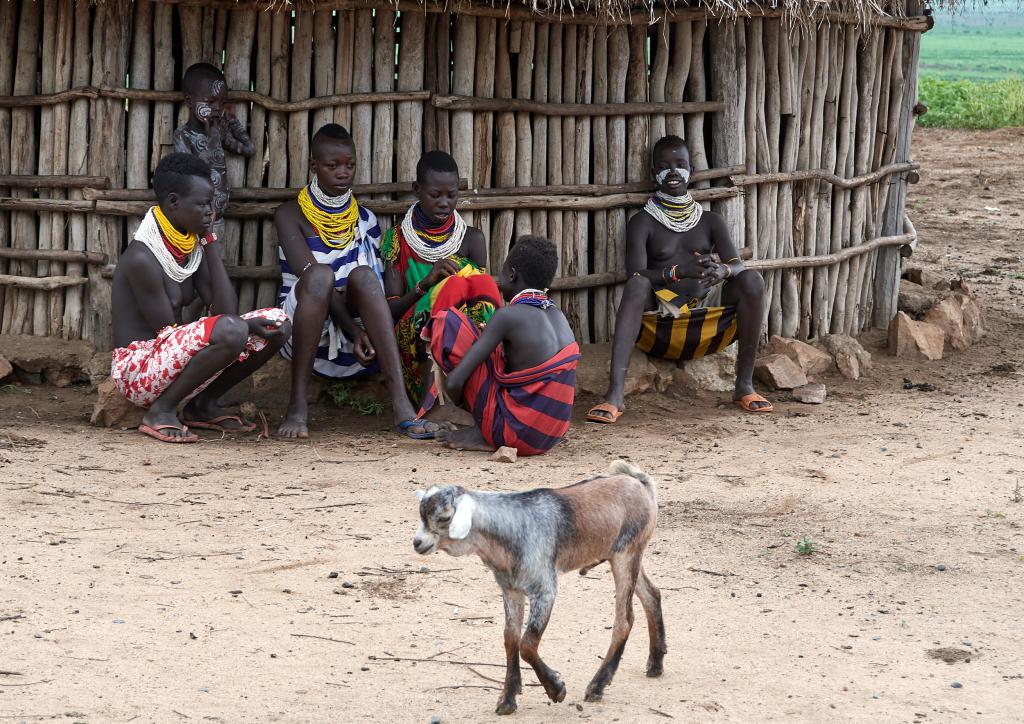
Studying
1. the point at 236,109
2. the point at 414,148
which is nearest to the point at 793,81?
the point at 414,148

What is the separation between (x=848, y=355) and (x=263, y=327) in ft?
12.2

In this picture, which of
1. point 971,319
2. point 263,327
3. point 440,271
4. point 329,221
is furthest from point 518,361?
point 971,319

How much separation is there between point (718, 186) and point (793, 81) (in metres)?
0.83

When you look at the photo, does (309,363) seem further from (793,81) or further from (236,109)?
(793,81)

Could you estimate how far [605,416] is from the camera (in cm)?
657

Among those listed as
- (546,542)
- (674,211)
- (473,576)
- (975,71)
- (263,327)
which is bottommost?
(473,576)

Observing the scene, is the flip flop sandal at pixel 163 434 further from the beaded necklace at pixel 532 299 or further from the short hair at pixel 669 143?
the short hair at pixel 669 143

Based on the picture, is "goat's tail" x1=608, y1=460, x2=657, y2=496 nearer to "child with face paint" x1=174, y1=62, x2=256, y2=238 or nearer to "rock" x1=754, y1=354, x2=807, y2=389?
"child with face paint" x1=174, y1=62, x2=256, y2=238

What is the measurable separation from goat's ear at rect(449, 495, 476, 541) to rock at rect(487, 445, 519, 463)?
8.61ft

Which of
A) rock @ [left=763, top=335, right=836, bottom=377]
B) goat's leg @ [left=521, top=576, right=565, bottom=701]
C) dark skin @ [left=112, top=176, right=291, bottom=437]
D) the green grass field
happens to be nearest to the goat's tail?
goat's leg @ [left=521, top=576, right=565, bottom=701]

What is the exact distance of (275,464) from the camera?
573cm

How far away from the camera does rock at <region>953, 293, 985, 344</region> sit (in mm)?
8477

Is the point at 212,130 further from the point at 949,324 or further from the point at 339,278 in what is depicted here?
the point at 949,324

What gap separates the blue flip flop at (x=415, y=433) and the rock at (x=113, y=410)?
1.28 metres
